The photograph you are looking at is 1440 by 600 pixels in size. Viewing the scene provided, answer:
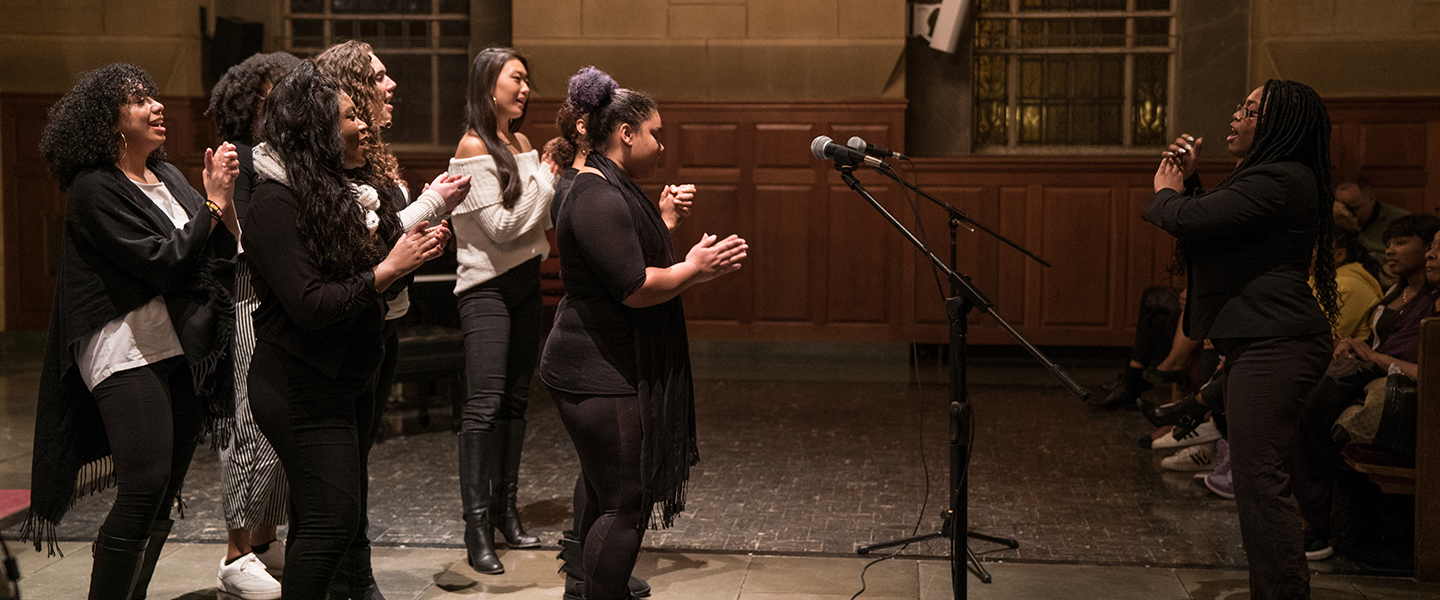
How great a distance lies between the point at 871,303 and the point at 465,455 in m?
5.56

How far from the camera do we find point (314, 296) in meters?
2.49

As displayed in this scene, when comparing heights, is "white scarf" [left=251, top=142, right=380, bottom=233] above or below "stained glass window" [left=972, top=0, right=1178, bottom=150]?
below

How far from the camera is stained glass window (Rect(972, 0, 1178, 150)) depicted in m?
9.41

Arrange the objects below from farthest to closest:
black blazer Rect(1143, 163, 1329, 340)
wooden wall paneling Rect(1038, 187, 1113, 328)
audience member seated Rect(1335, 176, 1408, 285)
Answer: wooden wall paneling Rect(1038, 187, 1113, 328) → audience member seated Rect(1335, 176, 1408, 285) → black blazer Rect(1143, 163, 1329, 340)

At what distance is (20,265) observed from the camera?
9.45 metres

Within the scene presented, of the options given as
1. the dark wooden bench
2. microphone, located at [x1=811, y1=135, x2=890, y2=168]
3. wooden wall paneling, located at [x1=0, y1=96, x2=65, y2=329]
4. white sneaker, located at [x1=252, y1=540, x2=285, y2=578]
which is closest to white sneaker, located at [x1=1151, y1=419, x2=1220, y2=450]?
the dark wooden bench

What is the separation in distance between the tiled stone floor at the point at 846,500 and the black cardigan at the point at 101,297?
769 millimetres

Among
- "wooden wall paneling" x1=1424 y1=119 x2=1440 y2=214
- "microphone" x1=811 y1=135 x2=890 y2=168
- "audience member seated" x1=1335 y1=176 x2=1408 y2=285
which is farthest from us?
"wooden wall paneling" x1=1424 y1=119 x2=1440 y2=214

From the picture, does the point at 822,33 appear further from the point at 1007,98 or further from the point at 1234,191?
the point at 1234,191

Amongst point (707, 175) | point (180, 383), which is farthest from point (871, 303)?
point (180, 383)

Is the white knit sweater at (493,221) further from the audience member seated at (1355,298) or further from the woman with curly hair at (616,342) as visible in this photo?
the audience member seated at (1355,298)

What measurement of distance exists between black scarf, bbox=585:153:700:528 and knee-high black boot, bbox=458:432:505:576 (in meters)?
1.20

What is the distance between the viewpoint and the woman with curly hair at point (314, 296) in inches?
99.6

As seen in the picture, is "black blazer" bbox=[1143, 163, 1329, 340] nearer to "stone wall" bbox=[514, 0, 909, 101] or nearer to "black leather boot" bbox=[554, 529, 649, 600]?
"black leather boot" bbox=[554, 529, 649, 600]
